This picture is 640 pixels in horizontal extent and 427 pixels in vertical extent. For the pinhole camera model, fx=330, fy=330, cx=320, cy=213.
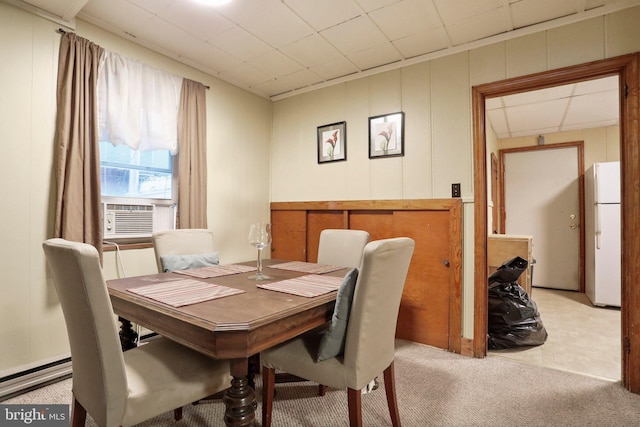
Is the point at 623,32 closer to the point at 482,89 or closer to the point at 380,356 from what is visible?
the point at 482,89

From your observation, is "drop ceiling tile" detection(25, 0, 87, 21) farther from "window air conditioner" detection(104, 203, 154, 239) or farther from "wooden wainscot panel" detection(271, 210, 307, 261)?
"wooden wainscot panel" detection(271, 210, 307, 261)

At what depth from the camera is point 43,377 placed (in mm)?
2092

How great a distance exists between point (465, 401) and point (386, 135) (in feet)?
6.95

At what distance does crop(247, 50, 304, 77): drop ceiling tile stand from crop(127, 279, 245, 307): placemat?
6.80 ft

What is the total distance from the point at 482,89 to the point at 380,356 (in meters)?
2.15

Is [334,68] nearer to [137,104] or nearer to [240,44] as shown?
[240,44]

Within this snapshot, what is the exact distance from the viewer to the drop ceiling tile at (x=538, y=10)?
2105 mm

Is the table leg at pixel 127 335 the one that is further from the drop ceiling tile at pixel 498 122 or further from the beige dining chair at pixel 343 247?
the drop ceiling tile at pixel 498 122

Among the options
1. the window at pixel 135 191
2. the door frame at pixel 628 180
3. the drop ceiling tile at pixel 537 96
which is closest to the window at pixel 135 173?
the window at pixel 135 191

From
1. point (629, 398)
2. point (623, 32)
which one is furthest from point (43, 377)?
point (623, 32)

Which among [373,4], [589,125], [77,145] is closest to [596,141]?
[589,125]

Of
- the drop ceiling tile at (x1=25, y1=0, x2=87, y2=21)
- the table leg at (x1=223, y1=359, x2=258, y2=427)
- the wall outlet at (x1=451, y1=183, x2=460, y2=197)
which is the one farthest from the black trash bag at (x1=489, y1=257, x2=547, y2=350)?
the drop ceiling tile at (x1=25, y1=0, x2=87, y2=21)

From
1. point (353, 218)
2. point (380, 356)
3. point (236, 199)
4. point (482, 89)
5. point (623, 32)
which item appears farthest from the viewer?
point (236, 199)

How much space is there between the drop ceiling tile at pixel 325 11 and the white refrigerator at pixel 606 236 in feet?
11.8
